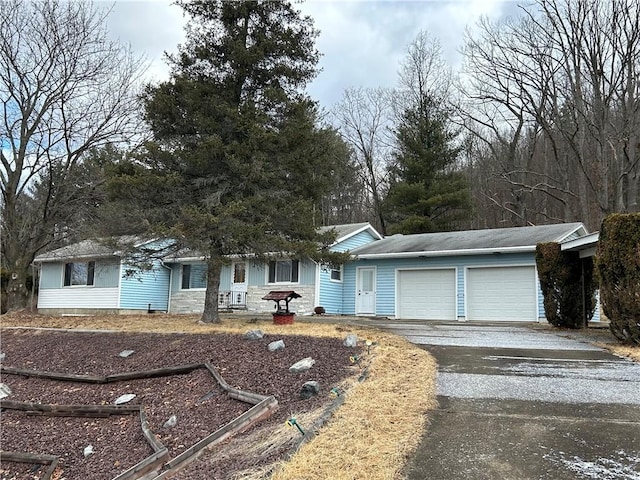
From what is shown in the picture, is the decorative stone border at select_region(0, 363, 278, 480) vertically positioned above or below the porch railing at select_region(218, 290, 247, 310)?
below

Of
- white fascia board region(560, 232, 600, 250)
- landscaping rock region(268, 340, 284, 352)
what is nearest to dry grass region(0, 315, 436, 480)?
landscaping rock region(268, 340, 284, 352)

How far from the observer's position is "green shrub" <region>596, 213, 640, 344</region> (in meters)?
8.58

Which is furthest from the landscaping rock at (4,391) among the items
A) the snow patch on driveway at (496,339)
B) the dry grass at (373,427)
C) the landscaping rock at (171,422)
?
the snow patch on driveway at (496,339)

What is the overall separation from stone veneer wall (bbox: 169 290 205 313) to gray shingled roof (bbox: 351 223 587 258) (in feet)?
22.6

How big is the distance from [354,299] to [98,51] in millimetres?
12334

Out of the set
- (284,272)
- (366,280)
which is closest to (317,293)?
(284,272)

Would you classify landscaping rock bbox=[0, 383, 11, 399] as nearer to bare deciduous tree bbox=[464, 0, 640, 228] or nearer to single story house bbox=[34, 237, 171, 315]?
single story house bbox=[34, 237, 171, 315]

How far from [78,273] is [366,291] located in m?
12.7

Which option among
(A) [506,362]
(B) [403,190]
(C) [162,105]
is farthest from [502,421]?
(B) [403,190]

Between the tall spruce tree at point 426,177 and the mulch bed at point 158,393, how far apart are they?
2009cm

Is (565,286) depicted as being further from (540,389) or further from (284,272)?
(284,272)

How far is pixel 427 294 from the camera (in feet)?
56.9

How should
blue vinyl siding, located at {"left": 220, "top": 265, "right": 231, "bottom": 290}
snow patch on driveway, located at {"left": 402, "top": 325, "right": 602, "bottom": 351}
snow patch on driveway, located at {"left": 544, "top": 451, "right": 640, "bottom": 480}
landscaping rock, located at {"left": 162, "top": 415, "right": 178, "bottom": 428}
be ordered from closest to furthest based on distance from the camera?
1. snow patch on driveway, located at {"left": 544, "top": 451, "right": 640, "bottom": 480}
2. landscaping rock, located at {"left": 162, "top": 415, "right": 178, "bottom": 428}
3. snow patch on driveway, located at {"left": 402, "top": 325, "right": 602, "bottom": 351}
4. blue vinyl siding, located at {"left": 220, "top": 265, "right": 231, "bottom": 290}

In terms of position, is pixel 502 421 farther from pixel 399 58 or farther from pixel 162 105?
pixel 399 58
